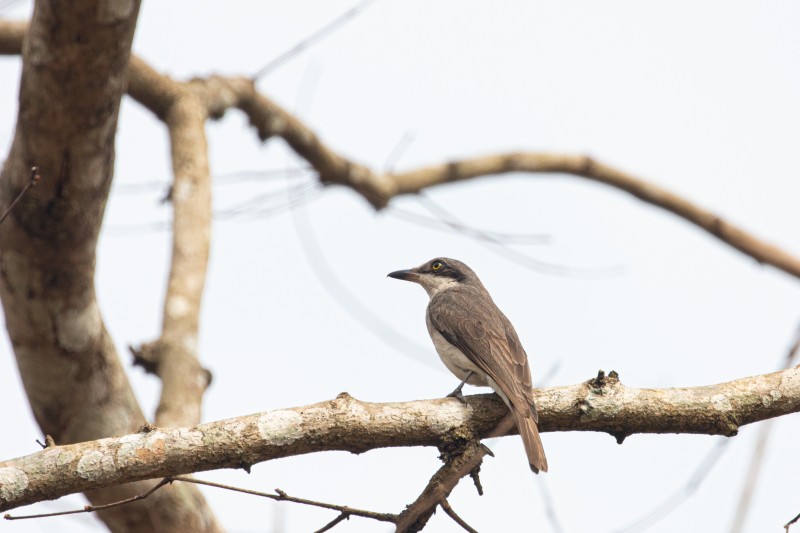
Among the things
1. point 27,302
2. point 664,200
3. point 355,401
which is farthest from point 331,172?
point 355,401

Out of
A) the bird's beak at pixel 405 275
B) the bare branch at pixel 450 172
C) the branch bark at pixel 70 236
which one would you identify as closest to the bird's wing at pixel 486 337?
the bird's beak at pixel 405 275

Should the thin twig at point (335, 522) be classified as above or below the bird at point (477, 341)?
below

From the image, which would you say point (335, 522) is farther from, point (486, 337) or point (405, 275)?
point (405, 275)

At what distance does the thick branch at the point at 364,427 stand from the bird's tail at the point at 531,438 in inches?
2.6

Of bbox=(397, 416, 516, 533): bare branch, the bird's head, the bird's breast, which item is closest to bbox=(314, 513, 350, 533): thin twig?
bbox=(397, 416, 516, 533): bare branch

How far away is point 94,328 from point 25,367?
1.90 ft

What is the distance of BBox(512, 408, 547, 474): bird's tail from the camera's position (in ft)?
16.8

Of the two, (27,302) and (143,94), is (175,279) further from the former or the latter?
(143,94)

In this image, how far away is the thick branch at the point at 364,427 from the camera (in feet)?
13.7

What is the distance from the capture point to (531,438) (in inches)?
203

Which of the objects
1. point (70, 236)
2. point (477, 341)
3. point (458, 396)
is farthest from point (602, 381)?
point (70, 236)

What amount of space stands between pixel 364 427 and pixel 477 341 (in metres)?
2.24

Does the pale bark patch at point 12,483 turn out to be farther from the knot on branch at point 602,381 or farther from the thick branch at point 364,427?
the knot on branch at point 602,381

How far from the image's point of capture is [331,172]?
9898 millimetres
